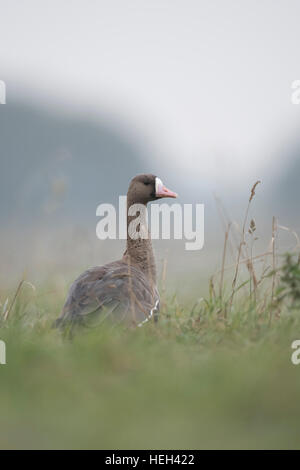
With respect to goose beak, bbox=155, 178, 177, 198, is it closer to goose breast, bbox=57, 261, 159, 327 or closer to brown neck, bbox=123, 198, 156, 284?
brown neck, bbox=123, 198, 156, 284

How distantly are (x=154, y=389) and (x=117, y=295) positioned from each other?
257 centimetres

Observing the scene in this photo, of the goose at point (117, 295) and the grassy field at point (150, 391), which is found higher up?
the goose at point (117, 295)

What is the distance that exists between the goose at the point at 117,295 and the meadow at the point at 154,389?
1.76 feet

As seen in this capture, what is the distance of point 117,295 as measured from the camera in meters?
7.00

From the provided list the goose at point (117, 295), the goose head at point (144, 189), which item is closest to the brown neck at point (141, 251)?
the goose at point (117, 295)

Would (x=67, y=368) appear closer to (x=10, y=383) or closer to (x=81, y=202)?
(x=10, y=383)

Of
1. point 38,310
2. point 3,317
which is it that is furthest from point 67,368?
point 38,310

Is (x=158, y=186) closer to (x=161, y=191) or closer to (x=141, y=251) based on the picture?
(x=161, y=191)

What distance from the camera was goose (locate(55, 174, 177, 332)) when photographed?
6.71 meters

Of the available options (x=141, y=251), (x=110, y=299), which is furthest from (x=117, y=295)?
(x=141, y=251)

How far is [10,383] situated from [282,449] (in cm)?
178

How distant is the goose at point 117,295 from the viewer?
264 inches

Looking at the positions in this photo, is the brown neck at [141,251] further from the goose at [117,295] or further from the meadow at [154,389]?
the meadow at [154,389]

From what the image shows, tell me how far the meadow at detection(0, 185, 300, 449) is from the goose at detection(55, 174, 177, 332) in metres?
0.54
